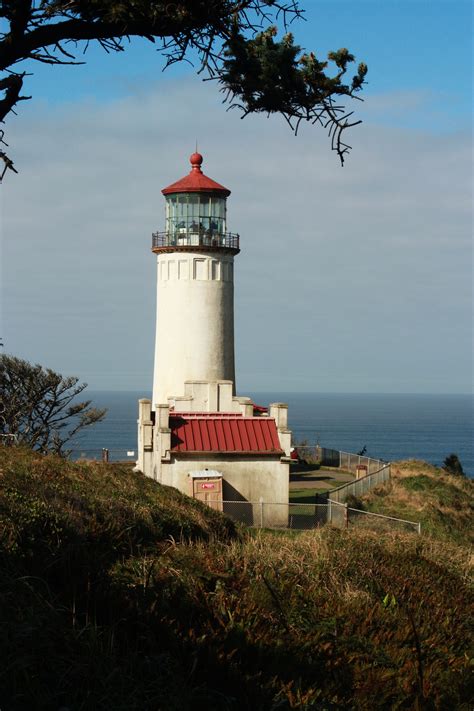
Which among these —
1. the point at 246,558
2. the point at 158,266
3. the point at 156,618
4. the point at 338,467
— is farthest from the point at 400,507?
the point at 156,618

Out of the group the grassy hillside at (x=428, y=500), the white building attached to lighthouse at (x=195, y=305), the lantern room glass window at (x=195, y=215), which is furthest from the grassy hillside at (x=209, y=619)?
the lantern room glass window at (x=195, y=215)

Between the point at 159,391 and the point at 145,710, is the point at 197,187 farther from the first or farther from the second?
the point at 145,710

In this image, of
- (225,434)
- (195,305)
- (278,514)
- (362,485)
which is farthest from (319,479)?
(278,514)

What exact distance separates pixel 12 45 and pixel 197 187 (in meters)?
28.2

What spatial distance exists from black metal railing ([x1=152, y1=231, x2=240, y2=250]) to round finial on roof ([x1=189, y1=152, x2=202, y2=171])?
3496mm

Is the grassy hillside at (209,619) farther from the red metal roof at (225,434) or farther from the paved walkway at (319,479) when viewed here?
the paved walkway at (319,479)

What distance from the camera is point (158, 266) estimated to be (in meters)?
34.9

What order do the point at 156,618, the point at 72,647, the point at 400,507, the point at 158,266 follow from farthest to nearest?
the point at 158,266 < the point at 400,507 < the point at 156,618 < the point at 72,647

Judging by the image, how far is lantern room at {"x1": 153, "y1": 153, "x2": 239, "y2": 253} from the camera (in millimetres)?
34406

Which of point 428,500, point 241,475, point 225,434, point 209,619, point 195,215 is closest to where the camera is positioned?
point 209,619

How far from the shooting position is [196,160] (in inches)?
1430

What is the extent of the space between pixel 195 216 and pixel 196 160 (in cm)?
278

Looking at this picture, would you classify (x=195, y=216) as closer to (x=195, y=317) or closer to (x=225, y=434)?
(x=195, y=317)

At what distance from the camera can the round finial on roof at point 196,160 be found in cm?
3619
